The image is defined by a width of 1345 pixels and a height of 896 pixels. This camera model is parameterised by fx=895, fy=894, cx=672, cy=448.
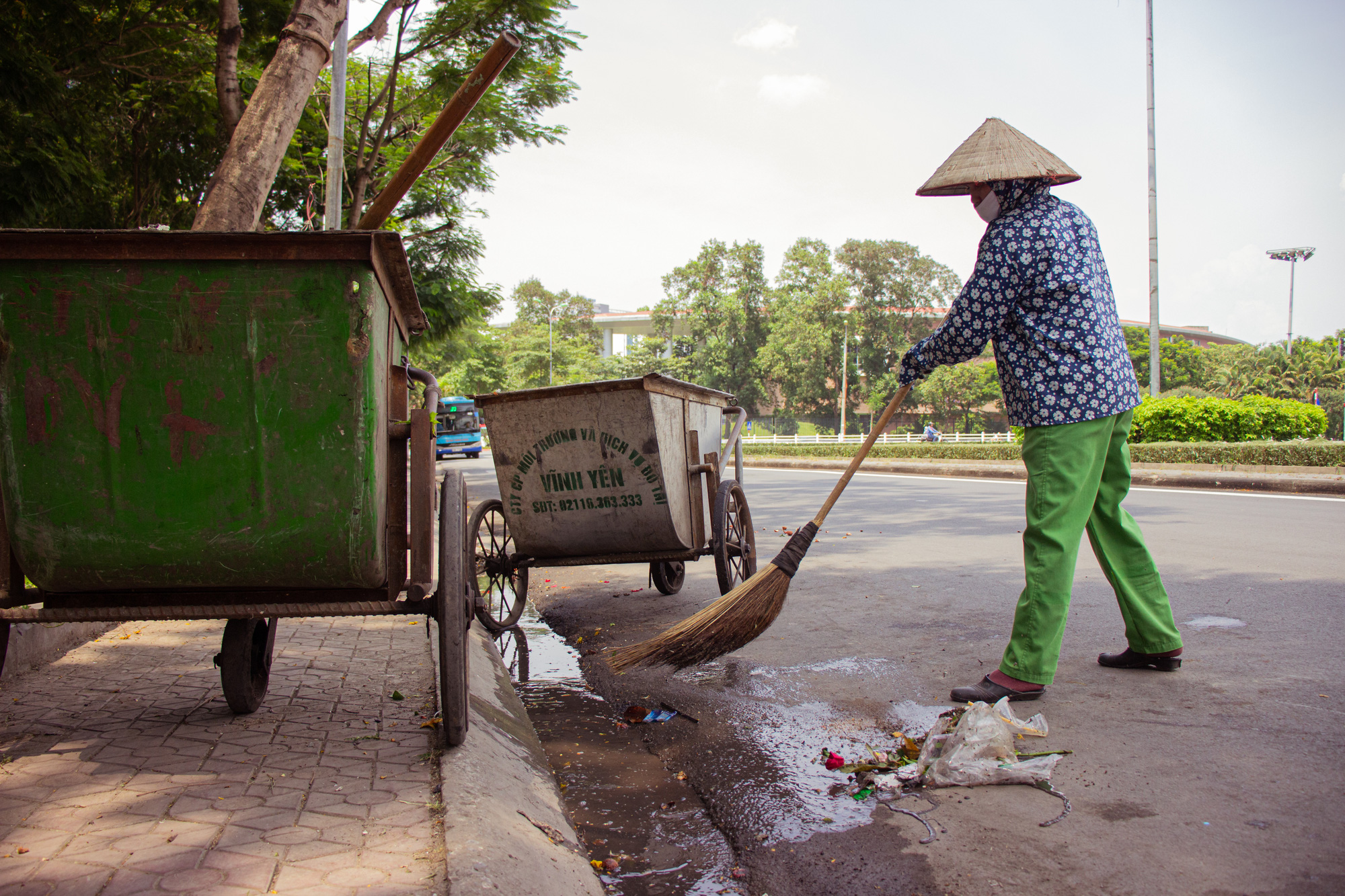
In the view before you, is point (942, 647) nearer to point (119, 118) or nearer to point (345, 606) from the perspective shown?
point (345, 606)

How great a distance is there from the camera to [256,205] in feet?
15.8

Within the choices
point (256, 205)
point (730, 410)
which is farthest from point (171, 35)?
point (730, 410)

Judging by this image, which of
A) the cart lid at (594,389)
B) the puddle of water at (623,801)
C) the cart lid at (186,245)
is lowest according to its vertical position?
the puddle of water at (623,801)

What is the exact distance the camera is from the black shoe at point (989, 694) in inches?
126

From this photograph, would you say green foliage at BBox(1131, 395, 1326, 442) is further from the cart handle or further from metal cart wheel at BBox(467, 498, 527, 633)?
metal cart wheel at BBox(467, 498, 527, 633)

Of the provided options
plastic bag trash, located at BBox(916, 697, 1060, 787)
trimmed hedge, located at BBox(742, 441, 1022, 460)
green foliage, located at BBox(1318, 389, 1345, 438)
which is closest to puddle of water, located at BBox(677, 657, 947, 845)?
plastic bag trash, located at BBox(916, 697, 1060, 787)

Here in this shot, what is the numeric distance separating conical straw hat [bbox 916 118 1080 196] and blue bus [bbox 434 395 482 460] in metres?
36.3

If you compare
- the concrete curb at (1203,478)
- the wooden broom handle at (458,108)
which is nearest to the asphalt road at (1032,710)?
the wooden broom handle at (458,108)

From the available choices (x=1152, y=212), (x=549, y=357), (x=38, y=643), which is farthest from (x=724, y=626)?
(x=549, y=357)

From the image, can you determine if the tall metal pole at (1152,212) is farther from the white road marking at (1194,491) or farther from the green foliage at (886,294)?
the green foliage at (886,294)

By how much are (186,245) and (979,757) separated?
2561 millimetres

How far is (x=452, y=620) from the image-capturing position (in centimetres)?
258

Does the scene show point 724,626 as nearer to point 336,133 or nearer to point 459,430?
point 336,133

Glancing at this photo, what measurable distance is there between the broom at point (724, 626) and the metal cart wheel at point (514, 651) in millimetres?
785
